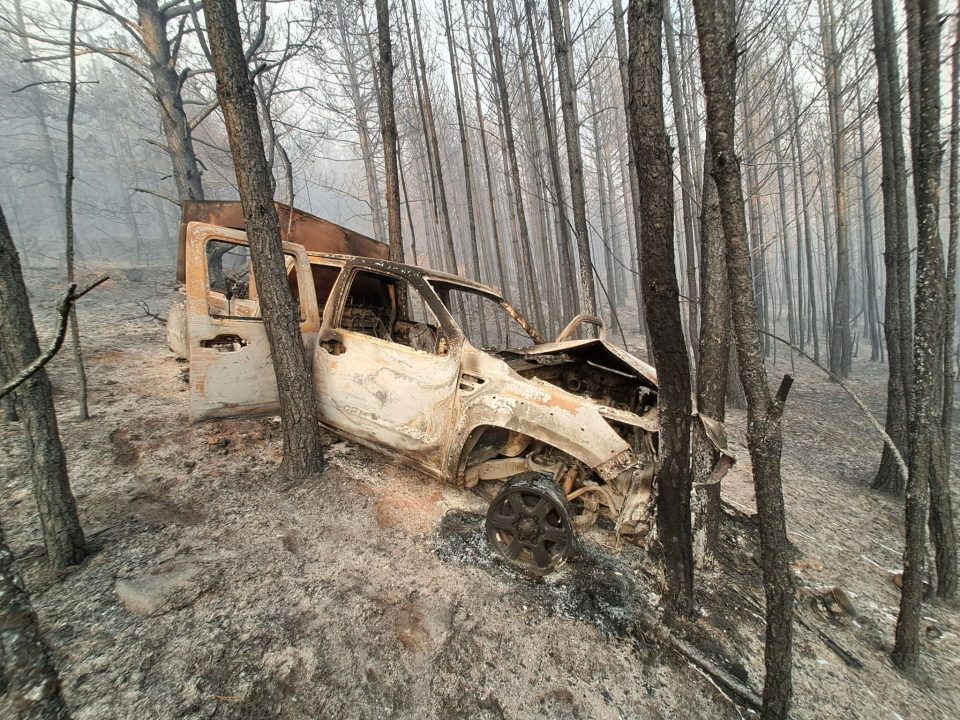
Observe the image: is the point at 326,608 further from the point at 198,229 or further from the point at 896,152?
the point at 896,152

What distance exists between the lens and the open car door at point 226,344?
318 centimetres

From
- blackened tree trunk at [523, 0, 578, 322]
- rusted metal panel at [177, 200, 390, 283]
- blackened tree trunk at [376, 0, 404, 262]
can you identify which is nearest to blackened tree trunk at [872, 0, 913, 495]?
blackened tree trunk at [523, 0, 578, 322]

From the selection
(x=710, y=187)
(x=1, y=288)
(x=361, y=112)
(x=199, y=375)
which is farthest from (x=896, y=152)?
(x=361, y=112)

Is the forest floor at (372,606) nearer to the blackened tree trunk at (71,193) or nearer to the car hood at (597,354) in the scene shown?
the blackened tree trunk at (71,193)

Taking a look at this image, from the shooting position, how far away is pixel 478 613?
231cm

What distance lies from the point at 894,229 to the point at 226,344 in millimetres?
6987

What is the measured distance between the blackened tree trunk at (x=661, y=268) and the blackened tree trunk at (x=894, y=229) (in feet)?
13.4

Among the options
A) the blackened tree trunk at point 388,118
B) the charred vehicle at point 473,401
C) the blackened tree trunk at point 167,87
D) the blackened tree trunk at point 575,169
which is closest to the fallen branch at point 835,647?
the charred vehicle at point 473,401

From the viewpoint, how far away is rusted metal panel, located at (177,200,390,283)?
15.8ft

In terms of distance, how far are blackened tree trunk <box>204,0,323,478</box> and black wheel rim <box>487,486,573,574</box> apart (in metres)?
1.66

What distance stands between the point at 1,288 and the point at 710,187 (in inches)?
175

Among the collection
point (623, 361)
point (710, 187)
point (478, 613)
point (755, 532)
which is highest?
point (710, 187)

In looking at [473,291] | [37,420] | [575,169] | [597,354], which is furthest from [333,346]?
[575,169]

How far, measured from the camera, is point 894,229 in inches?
171
